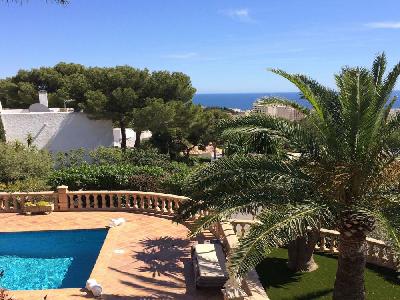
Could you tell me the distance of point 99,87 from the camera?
38500 millimetres

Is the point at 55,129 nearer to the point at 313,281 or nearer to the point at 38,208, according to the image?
the point at 38,208

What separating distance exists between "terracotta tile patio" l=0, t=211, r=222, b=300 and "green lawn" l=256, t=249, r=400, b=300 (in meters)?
1.63

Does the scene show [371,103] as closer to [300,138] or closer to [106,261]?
[300,138]

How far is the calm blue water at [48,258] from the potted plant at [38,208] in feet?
6.37

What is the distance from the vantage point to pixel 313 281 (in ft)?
35.1

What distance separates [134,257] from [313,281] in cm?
526

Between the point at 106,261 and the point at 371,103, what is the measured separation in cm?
868

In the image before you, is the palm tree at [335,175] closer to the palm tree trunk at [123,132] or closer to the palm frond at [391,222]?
the palm frond at [391,222]

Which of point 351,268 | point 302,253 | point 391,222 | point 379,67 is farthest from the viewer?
point 302,253

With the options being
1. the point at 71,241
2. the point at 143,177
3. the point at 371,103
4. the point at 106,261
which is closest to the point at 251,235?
the point at 371,103

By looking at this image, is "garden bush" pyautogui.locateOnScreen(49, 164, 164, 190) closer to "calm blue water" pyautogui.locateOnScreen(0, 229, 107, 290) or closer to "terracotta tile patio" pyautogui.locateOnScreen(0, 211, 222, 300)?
"terracotta tile patio" pyautogui.locateOnScreen(0, 211, 222, 300)

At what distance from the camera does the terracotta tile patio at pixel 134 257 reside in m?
10.2

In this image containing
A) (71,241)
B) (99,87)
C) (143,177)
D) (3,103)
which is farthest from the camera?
(3,103)

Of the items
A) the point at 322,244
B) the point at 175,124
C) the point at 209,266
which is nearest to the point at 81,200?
the point at 209,266
